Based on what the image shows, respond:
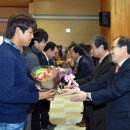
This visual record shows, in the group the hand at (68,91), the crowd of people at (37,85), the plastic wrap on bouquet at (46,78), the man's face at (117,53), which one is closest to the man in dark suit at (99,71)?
the crowd of people at (37,85)

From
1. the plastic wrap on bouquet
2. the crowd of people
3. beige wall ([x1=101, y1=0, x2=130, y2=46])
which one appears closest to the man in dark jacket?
the crowd of people

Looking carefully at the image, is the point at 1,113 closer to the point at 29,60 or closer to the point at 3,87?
the point at 3,87

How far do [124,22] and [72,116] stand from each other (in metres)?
4.55

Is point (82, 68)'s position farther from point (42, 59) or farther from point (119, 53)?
point (119, 53)

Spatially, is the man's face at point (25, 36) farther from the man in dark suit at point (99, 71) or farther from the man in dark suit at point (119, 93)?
the man in dark suit at point (99, 71)

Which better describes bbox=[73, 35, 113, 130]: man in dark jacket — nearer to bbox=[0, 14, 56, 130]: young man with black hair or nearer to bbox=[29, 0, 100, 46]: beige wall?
bbox=[0, 14, 56, 130]: young man with black hair

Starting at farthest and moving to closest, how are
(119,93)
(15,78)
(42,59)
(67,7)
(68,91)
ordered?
(67,7), (42,59), (68,91), (119,93), (15,78)

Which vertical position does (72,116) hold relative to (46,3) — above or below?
below

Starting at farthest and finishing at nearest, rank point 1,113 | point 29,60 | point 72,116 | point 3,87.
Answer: point 72,116 → point 29,60 → point 1,113 → point 3,87

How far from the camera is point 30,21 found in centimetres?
252

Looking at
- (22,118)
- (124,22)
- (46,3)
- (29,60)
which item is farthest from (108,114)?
(46,3)

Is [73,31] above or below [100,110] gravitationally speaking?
above

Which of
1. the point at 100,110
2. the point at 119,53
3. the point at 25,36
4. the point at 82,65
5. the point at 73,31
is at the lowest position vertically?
the point at 100,110

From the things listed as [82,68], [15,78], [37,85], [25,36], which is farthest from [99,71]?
[15,78]
